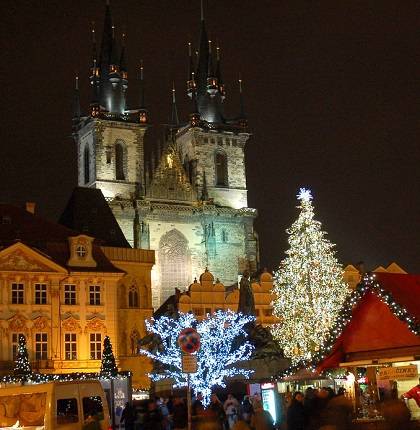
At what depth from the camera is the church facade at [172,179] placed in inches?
2662

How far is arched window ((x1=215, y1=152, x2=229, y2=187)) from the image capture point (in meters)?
73.6

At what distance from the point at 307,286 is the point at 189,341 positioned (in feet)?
Result: 67.4

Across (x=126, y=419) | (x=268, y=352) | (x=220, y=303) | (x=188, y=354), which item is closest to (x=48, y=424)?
(x=188, y=354)

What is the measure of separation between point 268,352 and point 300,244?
650cm

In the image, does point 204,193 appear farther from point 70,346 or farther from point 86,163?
point 70,346

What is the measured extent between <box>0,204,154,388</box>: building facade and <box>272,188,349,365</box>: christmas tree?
9898 millimetres

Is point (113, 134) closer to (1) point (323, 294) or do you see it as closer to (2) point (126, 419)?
(1) point (323, 294)

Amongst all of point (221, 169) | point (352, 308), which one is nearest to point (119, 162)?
point (221, 169)

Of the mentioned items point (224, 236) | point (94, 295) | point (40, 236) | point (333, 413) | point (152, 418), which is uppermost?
point (224, 236)

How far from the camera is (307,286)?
35.8m

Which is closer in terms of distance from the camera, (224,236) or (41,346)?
(41,346)

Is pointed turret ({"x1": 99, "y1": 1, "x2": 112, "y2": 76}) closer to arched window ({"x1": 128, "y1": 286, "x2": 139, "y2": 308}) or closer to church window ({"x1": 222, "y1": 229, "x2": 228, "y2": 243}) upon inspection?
church window ({"x1": 222, "y1": 229, "x2": 228, "y2": 243})

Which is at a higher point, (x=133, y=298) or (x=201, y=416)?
(x=133, y=298)

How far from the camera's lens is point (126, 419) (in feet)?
67.5
